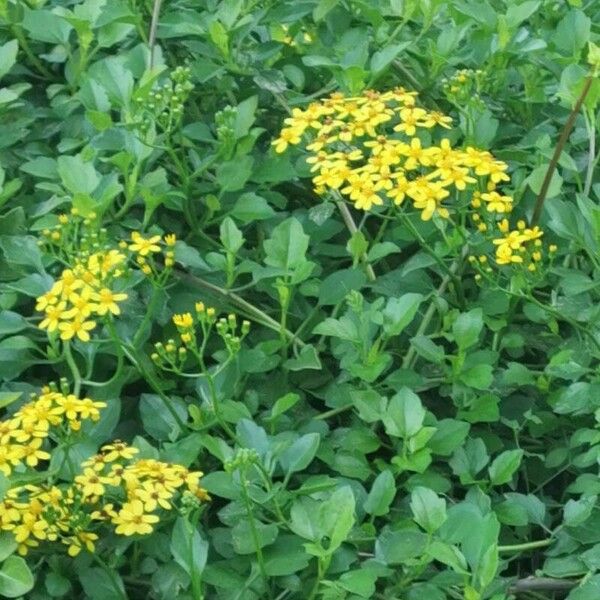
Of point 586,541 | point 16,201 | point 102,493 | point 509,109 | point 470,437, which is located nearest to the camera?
point 102,493

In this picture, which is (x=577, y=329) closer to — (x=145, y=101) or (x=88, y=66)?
(x=145, y=101)

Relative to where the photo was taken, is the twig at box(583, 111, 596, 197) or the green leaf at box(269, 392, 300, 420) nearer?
the green leaf at box(269, 392, 300, 420)

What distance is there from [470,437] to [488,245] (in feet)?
0.97

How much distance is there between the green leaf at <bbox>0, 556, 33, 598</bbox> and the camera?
5.74 ft

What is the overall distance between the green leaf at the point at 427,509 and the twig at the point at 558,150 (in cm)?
Result: 59

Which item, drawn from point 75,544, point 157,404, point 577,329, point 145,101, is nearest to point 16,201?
point 145,101

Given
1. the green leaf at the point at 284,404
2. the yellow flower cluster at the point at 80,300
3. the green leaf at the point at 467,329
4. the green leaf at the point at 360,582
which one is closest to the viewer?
the green leaf at the point at 360,582

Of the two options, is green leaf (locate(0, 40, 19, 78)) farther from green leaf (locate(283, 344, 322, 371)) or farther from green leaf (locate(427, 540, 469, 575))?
green leaf (locate(427, 540, 469, 575))

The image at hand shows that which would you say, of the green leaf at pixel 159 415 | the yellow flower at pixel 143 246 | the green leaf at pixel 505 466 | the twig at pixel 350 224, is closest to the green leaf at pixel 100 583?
the green leaf at pixel 159 415

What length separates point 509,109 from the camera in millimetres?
2510

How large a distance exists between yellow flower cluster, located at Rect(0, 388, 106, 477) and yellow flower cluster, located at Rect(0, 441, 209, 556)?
0.04 m

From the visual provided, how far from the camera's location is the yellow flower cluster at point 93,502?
1.78 meters

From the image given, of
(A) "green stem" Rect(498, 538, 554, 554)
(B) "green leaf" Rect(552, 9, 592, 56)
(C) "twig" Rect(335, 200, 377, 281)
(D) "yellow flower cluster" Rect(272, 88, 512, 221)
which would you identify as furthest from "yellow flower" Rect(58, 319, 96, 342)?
(B) "green leaf" Rect(552, 9, 592, 56)

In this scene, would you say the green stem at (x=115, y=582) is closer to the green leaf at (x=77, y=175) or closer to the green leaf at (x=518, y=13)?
the green leaf at (x=77, y=175)
